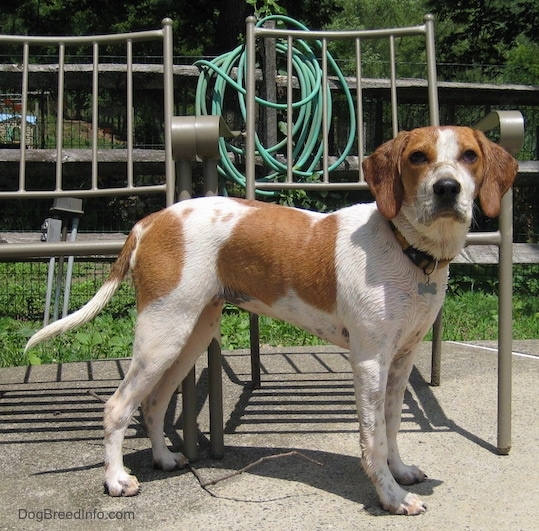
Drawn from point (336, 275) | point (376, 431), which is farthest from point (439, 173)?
point (376, 431)

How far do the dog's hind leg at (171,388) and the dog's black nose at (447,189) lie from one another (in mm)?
1007

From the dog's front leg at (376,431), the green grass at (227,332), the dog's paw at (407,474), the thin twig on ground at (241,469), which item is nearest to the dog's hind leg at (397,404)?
the dog's paw at (407,474)

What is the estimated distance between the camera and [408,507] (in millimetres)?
2576

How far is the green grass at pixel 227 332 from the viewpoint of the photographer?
499 cm

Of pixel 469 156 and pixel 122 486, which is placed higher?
pixel 469 156

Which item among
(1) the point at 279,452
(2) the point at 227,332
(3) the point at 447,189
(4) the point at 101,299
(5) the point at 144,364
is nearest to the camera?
(3) the point at 447,189

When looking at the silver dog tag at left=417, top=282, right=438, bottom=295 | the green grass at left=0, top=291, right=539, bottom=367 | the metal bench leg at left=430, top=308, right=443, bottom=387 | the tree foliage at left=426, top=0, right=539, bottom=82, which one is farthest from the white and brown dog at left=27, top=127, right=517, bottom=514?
the tree foliage at left=426, top=0, right=539, bottom=82

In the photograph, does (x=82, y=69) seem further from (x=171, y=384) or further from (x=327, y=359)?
(x=171, y=384)

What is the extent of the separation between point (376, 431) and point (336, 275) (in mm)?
548

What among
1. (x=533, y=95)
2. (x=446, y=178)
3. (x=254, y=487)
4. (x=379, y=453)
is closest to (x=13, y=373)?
(x=254, y=487)

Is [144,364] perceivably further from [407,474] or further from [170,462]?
[407,474]

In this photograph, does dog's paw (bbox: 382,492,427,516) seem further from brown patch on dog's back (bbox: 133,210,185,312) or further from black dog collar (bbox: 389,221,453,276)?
brown patch on dog's back (bbox: 133,210,185,312)

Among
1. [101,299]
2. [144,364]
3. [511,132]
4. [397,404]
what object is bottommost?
[397,404]

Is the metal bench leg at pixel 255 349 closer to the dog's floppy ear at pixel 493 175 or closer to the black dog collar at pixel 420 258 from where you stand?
the black dog collar at pixel 420 258
